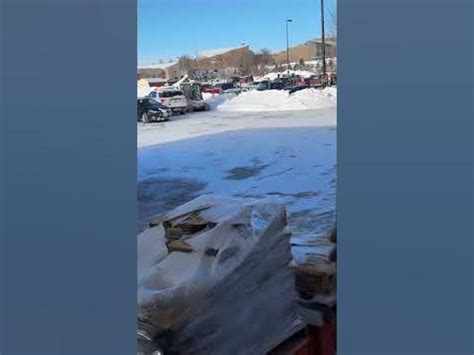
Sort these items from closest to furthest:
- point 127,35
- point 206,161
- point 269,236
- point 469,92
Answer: point 469,92
point 127,35
point 269,236
point 206,161

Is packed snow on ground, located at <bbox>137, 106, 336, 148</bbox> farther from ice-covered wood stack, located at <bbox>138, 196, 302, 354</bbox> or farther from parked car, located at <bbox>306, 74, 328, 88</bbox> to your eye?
ice-covered wood stack, located at <bbox>138, 196, 302, 354</bbox>

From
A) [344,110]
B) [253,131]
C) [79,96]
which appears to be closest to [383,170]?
[344,110]

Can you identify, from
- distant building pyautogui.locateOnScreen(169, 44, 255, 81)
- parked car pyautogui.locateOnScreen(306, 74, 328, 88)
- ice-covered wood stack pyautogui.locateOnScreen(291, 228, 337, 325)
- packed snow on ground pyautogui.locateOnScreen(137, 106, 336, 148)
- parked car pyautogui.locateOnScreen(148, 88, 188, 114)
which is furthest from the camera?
parked car pyautogui.locateOnScreen(148, 88, 188, 114)

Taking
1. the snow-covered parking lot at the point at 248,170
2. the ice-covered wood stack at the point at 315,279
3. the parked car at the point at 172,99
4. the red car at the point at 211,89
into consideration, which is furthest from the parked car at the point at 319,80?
the ice-covered wood stack at the point at 315,279

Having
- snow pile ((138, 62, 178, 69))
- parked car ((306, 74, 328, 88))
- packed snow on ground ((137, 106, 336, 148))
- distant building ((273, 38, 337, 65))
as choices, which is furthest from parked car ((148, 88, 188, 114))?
parked car ((306, 74, 328, 88))

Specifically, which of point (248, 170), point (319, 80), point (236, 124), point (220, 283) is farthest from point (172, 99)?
point (220, 283)

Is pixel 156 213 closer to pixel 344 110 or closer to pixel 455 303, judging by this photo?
pixel 344 110

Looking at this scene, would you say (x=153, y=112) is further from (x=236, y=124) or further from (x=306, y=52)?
(x=306, y=52)
